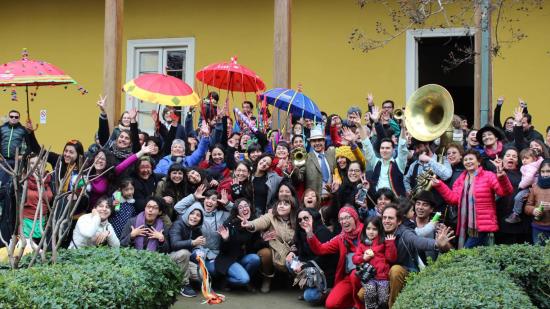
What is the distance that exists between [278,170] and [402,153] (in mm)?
1502

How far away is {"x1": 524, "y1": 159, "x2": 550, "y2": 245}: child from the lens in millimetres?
7267

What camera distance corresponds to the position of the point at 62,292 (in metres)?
5.29

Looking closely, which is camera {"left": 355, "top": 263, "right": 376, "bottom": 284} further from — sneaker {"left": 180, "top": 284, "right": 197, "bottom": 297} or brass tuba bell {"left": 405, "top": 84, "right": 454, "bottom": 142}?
brass tuba bell {"left": 405, "top": 84, "right": 454, "bottom": 142}

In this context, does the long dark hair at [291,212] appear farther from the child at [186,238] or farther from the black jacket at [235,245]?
the child at [186,238]

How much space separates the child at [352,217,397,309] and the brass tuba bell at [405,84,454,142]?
1856 millimetres

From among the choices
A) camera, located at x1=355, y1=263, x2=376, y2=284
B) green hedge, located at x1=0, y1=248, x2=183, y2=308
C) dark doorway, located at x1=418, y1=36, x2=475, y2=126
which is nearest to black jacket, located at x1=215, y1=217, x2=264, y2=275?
green hedge, located at x1=0, y1=248, x2=183, y2=308

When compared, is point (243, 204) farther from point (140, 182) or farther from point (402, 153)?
point (402, 153)

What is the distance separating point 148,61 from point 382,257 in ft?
27.8

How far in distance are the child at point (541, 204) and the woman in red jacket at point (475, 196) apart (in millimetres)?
246

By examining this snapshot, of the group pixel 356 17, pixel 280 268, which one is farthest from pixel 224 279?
pixel 356 17

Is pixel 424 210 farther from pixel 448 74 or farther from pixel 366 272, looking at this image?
pixel 448 74

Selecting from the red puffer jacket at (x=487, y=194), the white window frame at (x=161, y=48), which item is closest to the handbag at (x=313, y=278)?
the red puffer jacket at (x=487, y=194)

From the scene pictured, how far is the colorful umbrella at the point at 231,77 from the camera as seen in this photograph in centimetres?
1055

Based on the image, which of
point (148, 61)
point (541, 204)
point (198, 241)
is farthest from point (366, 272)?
point (148, 61)
